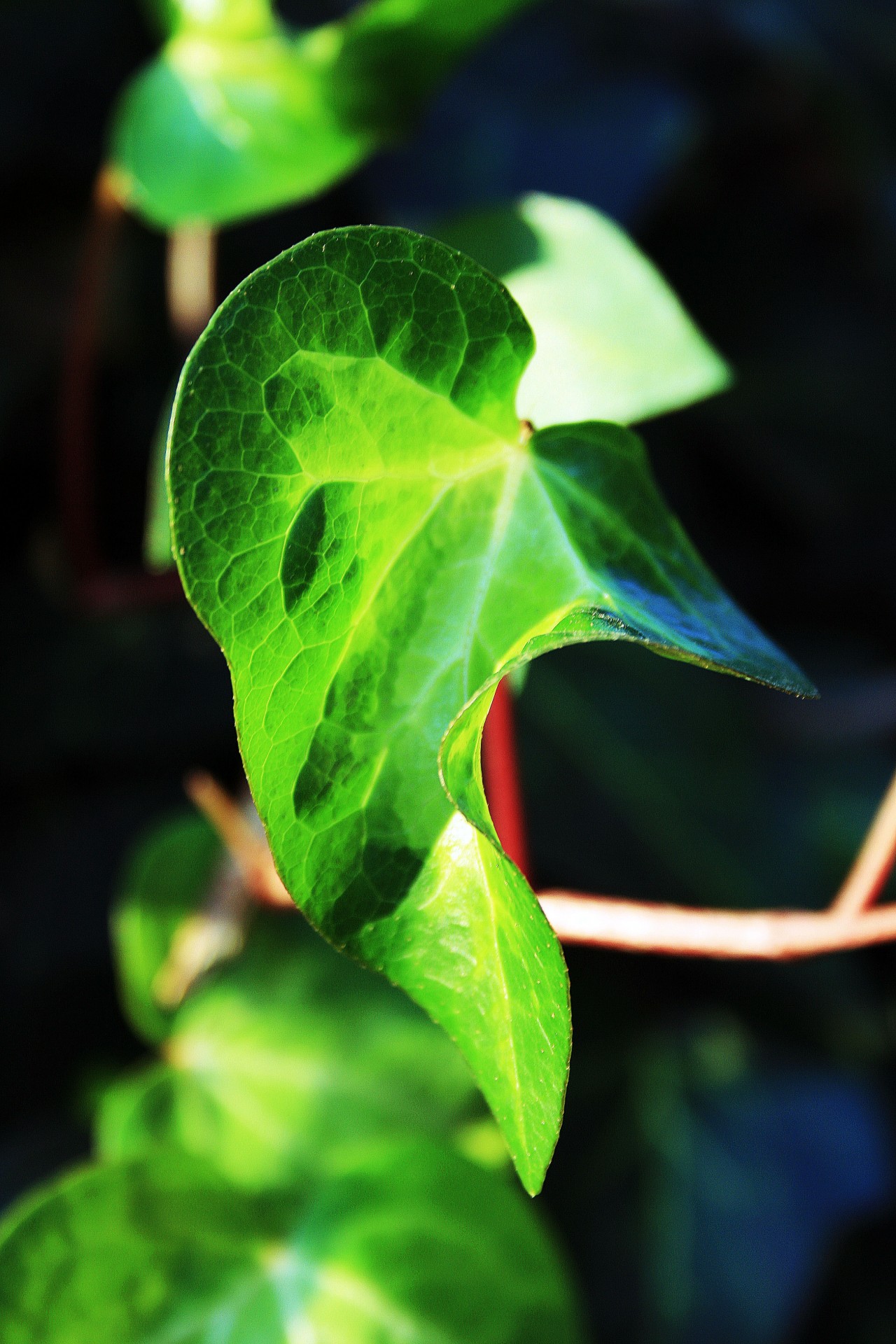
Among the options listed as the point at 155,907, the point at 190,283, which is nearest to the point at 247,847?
the point at 155,907

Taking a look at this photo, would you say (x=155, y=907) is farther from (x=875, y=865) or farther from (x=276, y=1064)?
(x=875, y=865)

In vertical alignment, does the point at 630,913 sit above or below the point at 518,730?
above

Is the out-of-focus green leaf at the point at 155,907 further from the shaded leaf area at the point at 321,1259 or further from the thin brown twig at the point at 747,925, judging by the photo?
the thin brown twig at the point at 747,925

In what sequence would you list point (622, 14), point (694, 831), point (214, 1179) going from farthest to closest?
1. point (622, 14)
2. point (694, 831)
3. point (214, 1179)

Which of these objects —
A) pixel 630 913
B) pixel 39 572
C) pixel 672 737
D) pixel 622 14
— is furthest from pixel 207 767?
pixel 622 14

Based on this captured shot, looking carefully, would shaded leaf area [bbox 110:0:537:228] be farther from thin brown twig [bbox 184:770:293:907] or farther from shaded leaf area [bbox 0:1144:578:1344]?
shaded leaf area [bbox 0:1144:578:1344]

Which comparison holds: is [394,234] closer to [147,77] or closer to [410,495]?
[410,495]

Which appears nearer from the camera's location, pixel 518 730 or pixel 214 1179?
pixel 214 1179
